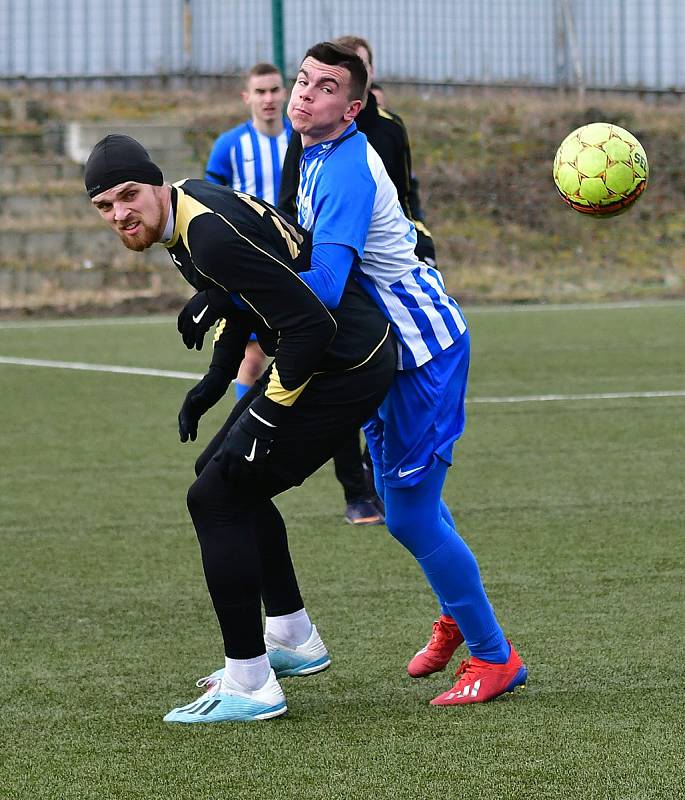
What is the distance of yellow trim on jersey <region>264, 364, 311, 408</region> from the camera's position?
3.69m

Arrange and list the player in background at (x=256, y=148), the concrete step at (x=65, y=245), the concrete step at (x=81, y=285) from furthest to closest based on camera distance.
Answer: the concrete step at (x=65, y=245) < the concrete step at (x=81, y=285) < the player in background at (x=256, y=148)

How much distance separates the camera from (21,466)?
7.91m

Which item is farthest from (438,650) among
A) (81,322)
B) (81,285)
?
(81,285)

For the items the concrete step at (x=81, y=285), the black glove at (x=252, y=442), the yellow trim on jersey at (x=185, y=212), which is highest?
the yellow trim on jersey at (x=185, y=212)

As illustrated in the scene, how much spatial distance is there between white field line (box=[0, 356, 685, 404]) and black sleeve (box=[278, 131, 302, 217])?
4390mm

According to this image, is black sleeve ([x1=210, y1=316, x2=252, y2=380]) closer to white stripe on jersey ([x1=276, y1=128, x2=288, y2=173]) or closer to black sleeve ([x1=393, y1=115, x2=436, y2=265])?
black sleeve ([x1=393, y1=115, x2=436, y2=265])

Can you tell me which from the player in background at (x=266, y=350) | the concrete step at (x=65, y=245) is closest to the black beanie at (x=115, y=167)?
the player in background at (x=266, y=350)

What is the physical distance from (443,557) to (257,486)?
0.58 m

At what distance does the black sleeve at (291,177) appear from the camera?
5.54m

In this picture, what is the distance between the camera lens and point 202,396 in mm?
4125

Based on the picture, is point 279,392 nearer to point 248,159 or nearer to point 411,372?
point 411,372

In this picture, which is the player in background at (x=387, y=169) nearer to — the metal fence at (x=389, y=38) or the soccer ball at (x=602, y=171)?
the soccer ball at (x=602, y=171)

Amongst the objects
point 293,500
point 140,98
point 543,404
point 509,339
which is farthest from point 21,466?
point 140,98

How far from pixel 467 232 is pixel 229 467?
1790 centimetres
